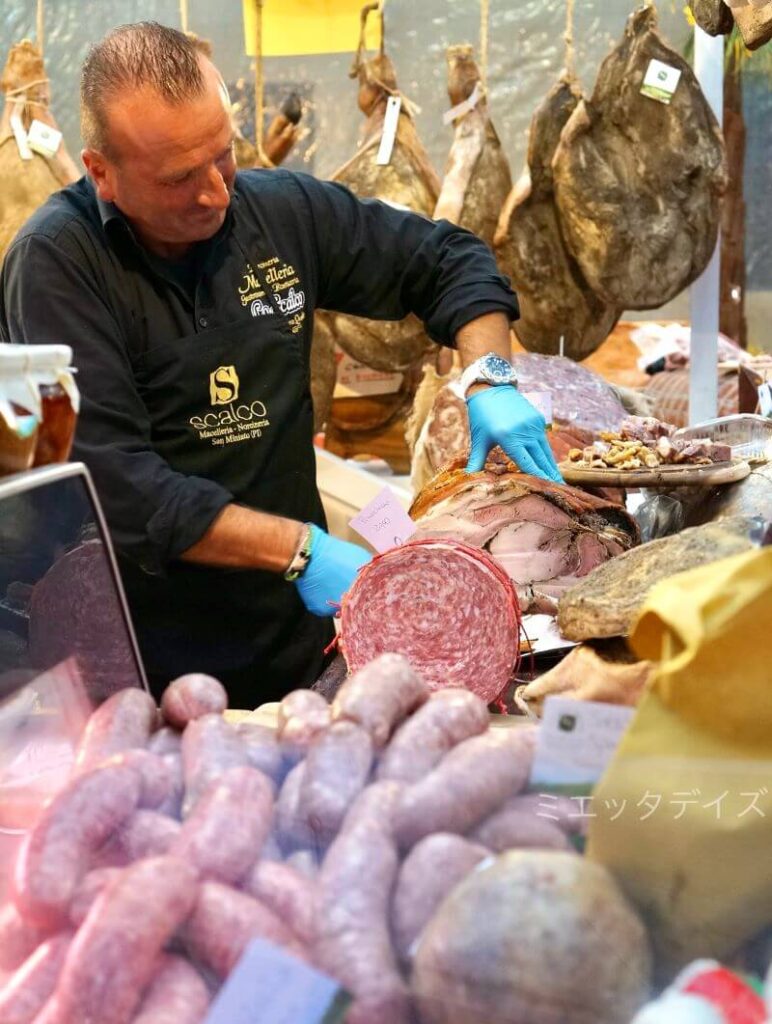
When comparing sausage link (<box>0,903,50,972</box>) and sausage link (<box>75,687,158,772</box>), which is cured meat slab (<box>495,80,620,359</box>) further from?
sausage link (<box>0,903,50,972</box>)

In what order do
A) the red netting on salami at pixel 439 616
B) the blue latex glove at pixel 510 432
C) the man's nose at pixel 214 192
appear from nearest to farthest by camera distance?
the red netting on salami at pixel 439 616, the man's nose at pixel 214 192, the blue latex glove at pixel 510 432

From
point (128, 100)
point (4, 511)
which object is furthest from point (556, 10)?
point (4, 511)

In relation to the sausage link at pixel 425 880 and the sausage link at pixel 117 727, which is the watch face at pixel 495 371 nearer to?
the sausage link at pixel 117 727

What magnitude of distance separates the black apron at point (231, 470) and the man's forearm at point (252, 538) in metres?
0.47

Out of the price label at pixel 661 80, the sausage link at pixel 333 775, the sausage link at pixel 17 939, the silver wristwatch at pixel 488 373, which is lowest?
the silver wristwatch at pixel 488 373

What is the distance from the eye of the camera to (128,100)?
2750 mm

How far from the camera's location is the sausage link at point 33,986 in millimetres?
1080

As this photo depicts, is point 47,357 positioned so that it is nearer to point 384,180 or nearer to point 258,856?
point 258,856

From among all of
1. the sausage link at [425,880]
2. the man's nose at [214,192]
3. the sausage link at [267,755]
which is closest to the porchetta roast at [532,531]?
the man's nose at [214,192]

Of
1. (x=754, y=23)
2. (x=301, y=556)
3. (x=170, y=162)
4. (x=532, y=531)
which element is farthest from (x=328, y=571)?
(x=754, y=23)

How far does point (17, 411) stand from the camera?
1.54m

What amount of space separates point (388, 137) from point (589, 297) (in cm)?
112

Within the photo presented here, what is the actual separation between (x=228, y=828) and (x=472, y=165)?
4.49m

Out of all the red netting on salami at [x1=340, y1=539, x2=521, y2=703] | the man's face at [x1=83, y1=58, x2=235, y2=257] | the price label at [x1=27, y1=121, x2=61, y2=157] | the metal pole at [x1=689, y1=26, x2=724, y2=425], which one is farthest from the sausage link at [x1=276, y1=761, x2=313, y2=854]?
the price label at [x1=27, y1=121, x2=61, y2=157]
